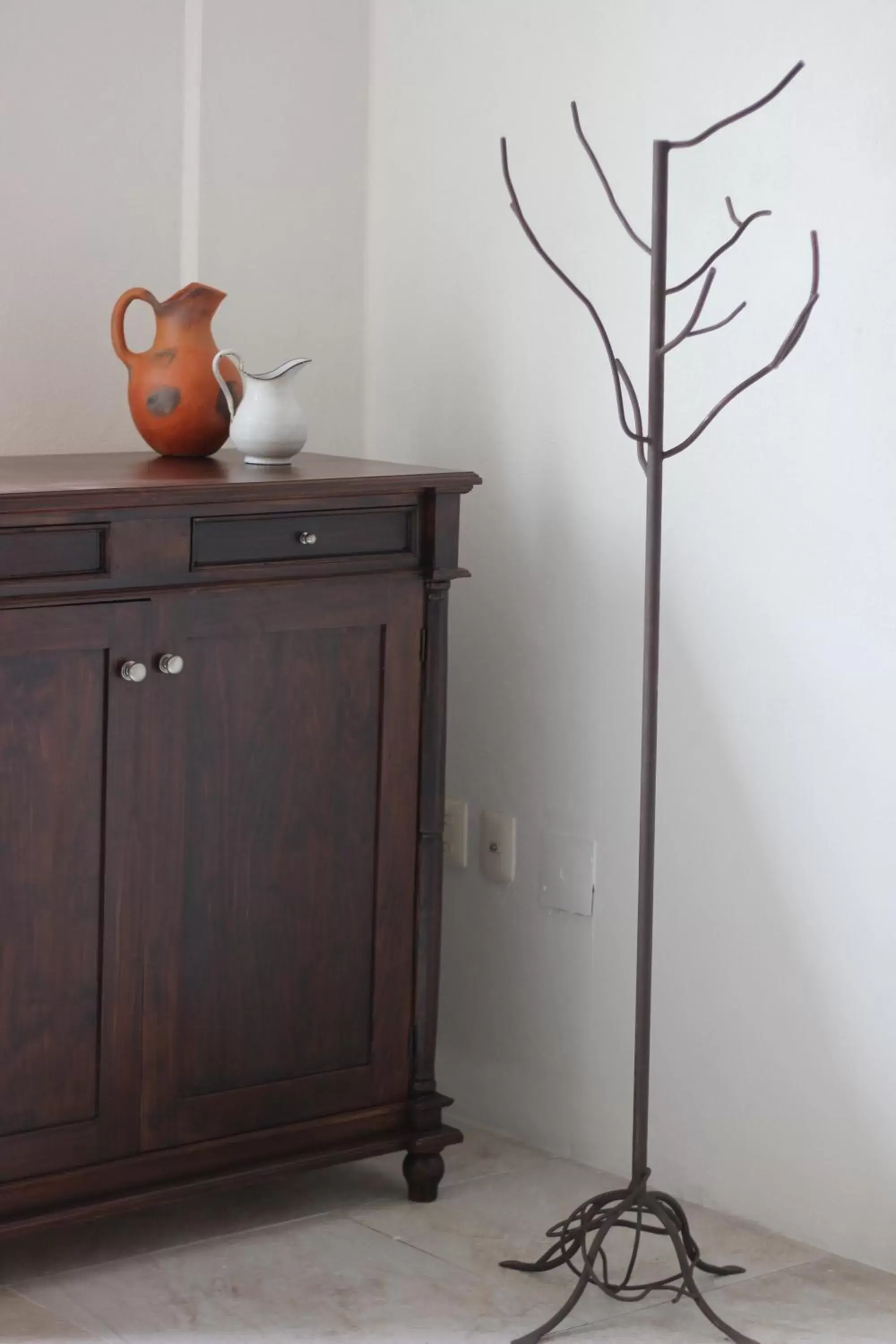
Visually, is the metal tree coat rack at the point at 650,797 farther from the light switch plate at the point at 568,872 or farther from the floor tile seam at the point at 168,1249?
the light switch plate at the point at 568,872

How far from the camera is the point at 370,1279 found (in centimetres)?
235

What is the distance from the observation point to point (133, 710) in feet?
7.43

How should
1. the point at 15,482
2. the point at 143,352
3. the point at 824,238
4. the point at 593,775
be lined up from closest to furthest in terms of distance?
the point at 15,482 → the point at 824,238 → the point at 143,352 → the point at 593,775

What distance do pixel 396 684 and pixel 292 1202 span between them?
762 millimetres

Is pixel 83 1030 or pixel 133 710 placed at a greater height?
pixel 133 710

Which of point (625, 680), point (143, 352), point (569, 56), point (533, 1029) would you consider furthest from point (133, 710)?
point (569, 56)

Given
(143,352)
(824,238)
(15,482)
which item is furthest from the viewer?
(143,352)

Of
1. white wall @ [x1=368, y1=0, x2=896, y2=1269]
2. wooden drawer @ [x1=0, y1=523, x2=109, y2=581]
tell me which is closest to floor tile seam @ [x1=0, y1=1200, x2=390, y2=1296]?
white wall @ [x1=368, y1=0, x2=896, y2=1269]

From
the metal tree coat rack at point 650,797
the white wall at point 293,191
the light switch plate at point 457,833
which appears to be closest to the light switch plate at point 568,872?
the light switch plate at point 457,833

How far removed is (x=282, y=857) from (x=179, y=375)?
26.4 inches

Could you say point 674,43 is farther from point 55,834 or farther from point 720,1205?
point 720,1205

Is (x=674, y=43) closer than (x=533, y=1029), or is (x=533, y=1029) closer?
(x=674, y=43)

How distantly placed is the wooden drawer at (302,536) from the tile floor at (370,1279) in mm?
917

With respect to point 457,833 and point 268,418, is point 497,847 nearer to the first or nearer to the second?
point 457,833
